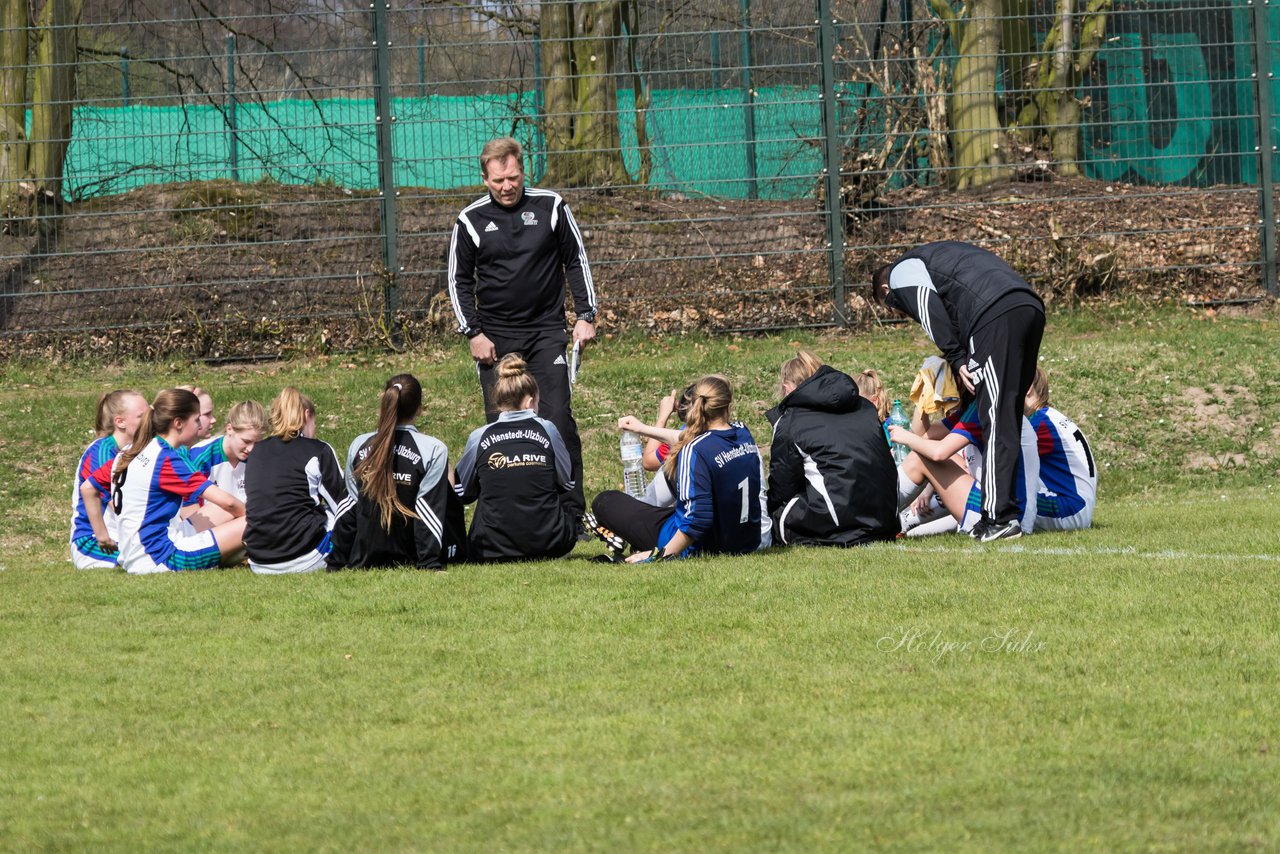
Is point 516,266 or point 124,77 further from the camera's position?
point 124,77

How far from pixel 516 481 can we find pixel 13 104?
892 centimetres

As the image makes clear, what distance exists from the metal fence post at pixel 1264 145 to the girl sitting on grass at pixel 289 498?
394 inches

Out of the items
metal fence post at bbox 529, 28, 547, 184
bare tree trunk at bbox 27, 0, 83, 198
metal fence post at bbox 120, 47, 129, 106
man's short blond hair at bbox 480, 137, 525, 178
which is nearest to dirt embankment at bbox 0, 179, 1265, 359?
metal fence post at bbox 529, 28, 547, 184

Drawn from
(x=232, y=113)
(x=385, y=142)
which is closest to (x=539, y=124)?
(x=385, y=142)

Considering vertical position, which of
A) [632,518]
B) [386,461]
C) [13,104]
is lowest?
[632,518]

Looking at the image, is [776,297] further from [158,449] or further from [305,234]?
[158,449]

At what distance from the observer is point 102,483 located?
8336 mm

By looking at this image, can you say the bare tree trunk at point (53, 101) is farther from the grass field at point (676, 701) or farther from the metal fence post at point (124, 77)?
the grass field at point (676, 701)

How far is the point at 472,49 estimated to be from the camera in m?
13.6

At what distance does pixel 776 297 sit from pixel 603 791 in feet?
34.4

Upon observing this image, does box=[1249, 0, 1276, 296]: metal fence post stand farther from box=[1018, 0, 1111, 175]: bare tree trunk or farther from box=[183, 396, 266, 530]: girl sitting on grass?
box=[183, 396, 266, 530]: girl sitting on grass

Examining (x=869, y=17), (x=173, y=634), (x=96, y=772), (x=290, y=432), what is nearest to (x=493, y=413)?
(x=290, y=432)

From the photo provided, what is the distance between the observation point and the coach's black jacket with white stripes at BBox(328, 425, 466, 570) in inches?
293

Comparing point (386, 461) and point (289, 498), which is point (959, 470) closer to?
Result: point (386, 461)
